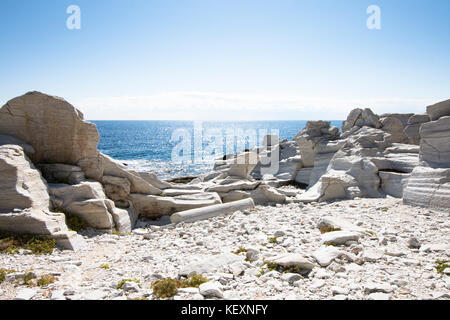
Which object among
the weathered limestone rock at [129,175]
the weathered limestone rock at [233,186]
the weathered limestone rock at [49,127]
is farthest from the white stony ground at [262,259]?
the weathered limestone rock at [49,127]

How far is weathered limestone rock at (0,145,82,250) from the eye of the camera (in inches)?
432

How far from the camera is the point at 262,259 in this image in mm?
9133

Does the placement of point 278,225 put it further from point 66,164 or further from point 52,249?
point 66,164

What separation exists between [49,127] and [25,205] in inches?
213

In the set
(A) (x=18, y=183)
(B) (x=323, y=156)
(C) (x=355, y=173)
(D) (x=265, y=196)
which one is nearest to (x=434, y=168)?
→ (C) (x=355, y=173)

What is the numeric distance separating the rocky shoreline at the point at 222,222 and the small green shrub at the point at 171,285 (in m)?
0.18

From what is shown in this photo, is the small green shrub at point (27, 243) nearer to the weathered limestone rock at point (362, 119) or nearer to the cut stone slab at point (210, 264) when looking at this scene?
the cut stone slab at point (210, 264)

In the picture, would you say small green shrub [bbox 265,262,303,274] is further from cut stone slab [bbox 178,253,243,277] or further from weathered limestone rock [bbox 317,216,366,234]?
weathered limestone rock [bbox 317,216,366,234]

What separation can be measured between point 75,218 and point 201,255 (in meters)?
6.62

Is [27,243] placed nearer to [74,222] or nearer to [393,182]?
[74,222]

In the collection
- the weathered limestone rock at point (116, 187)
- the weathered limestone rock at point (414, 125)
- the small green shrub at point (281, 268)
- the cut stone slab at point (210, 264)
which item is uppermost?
the weathered limestone rock at point (414, 125)

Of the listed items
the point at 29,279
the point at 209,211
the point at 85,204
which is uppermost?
the point at 85,204

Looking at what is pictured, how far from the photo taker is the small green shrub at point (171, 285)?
7.09 m
